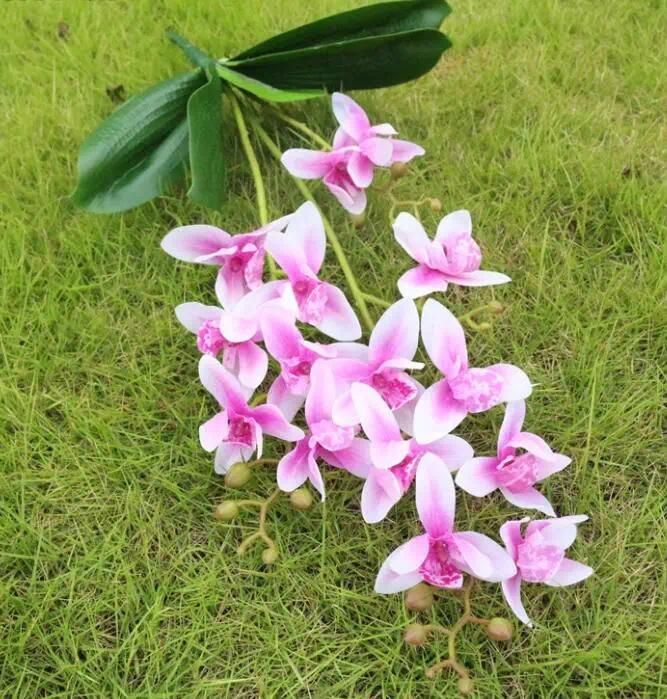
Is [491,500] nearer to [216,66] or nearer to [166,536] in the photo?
[166,536]

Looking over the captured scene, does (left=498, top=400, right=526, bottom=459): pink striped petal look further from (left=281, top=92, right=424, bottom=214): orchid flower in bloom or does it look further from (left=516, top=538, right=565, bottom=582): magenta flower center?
(left=281, top=92, right=424, bottom=214): orchid flower in bloom

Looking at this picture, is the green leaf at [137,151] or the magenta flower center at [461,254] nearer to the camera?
the magenta flower center at [461,254]

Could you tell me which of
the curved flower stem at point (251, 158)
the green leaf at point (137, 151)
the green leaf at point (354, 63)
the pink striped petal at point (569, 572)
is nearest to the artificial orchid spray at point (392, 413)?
the pink striped petal at point (569, 572)

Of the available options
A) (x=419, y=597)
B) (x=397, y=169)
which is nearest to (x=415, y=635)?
(x=419, y=597)

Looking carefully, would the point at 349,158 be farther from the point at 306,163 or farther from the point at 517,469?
the point at 517,469

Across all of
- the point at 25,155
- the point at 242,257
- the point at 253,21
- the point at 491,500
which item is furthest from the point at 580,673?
the point at 253,21

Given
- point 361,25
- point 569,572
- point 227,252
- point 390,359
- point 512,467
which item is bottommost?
point 569,572

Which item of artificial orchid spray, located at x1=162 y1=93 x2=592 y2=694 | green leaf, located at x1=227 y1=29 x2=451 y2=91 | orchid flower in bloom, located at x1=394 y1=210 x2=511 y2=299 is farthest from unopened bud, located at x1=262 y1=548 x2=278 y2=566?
green leaf, located at x1=227 y1=29 x2=451 y2=91

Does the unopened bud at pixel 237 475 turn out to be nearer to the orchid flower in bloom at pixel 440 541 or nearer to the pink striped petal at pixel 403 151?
the orchid flower in bloom at pixel 440 541
